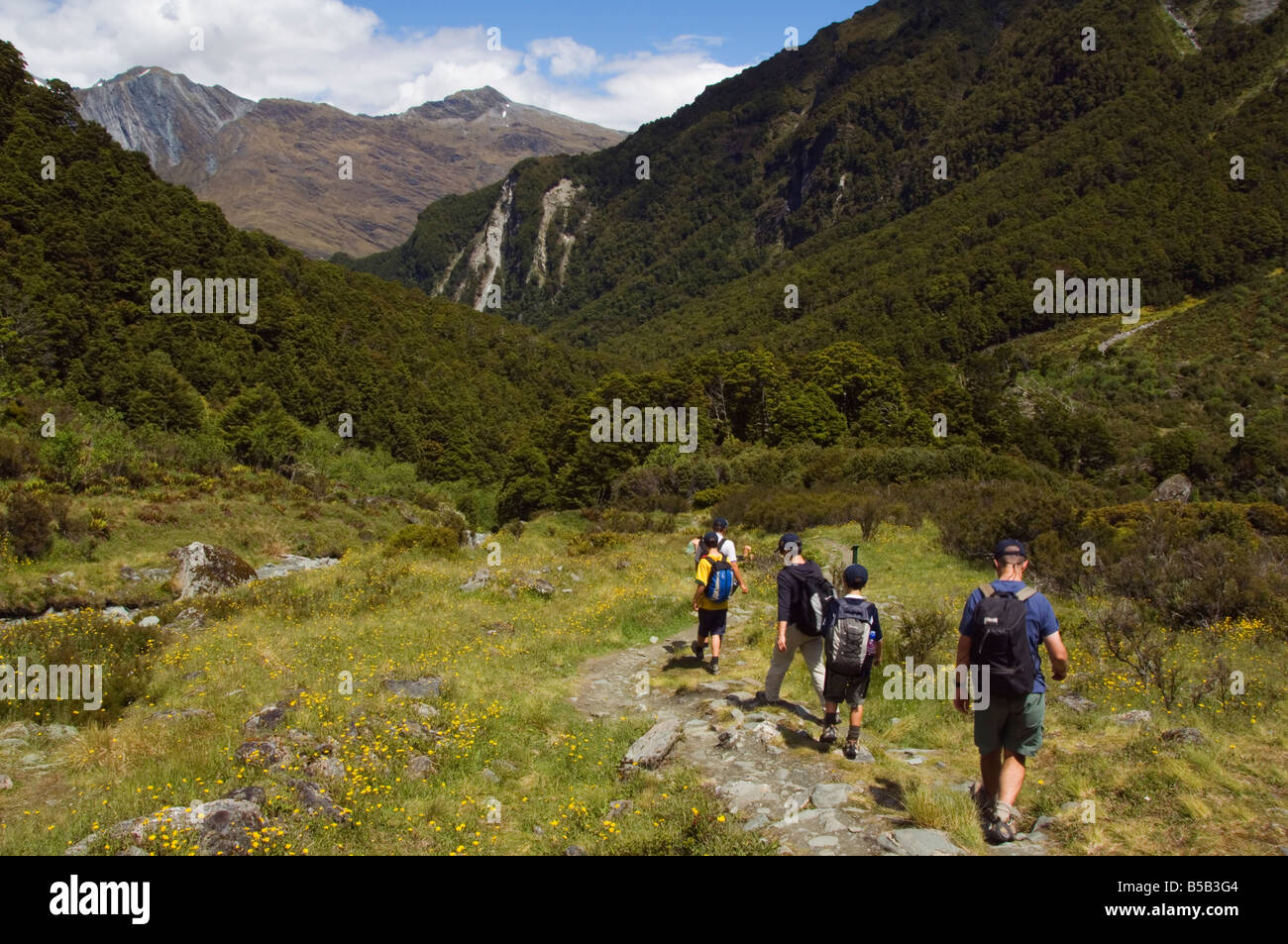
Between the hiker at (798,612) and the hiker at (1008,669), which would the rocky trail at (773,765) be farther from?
the hiker at (798,612)

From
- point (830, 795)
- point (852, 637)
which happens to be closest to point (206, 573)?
point (852, 637)

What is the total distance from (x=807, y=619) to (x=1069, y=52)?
212054 millimetres

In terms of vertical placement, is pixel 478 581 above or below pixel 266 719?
above

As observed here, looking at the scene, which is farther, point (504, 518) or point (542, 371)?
point (542, 371)

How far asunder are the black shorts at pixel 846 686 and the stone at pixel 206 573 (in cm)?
1883

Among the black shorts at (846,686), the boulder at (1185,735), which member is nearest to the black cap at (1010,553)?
the black shorts at (846,686)

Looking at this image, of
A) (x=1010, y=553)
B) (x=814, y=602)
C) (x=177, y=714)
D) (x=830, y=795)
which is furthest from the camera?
(x=177, y=714)

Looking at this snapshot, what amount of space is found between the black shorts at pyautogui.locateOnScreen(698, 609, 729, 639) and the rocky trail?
0.65 m

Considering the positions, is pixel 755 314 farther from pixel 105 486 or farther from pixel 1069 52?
pixel 105 486

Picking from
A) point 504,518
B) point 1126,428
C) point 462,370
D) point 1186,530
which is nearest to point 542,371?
point 462,370

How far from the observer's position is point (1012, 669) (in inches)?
199

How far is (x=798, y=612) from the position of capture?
24.6 ft

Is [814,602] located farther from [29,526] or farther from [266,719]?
[29,526]

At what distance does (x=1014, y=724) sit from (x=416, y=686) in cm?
673
